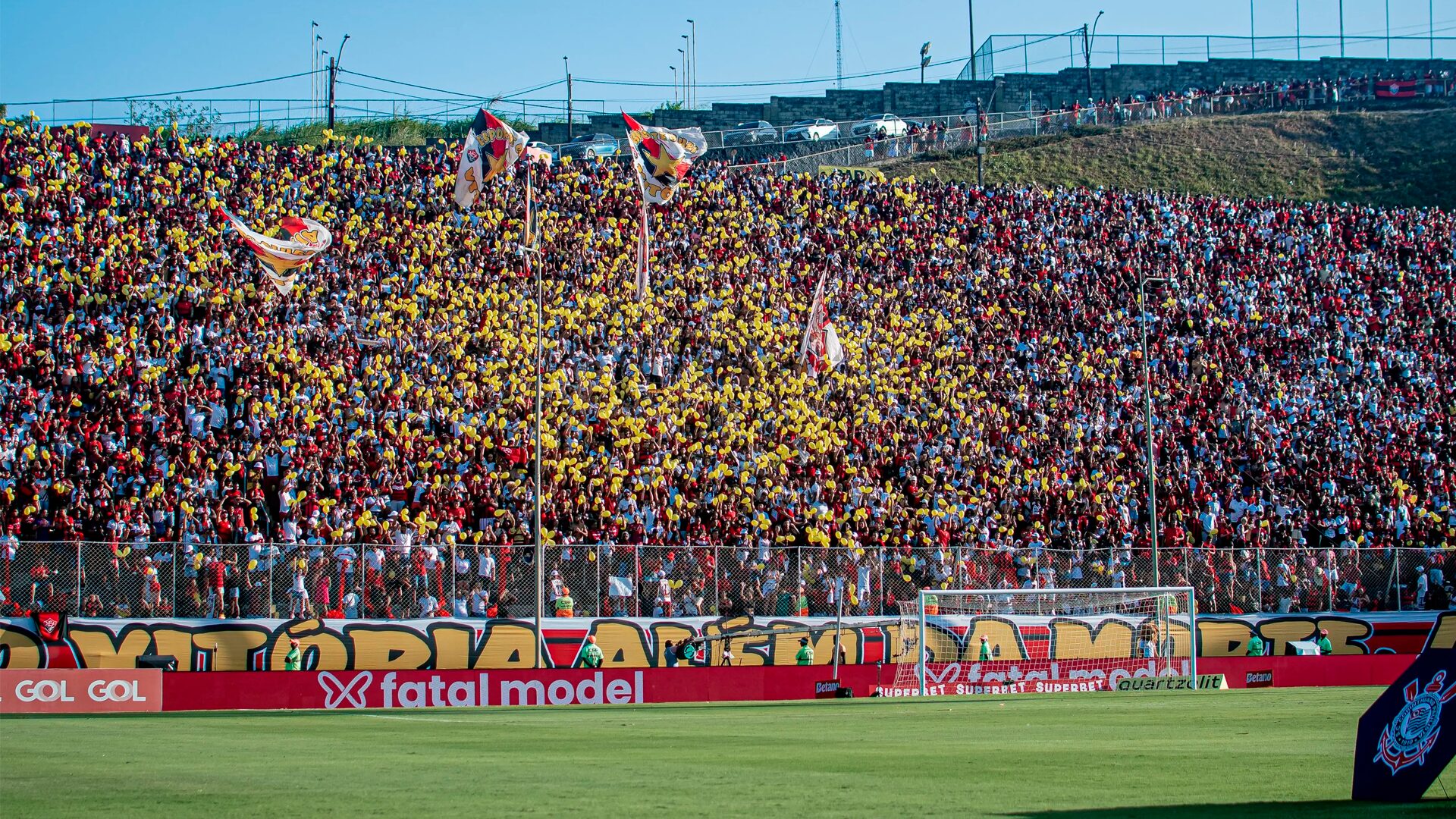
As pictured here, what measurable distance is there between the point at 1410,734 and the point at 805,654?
24.5 meters

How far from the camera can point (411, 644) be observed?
1213 inches

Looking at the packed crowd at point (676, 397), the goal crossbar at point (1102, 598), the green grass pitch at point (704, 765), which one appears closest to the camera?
the green grass pitch at point (704, 765)

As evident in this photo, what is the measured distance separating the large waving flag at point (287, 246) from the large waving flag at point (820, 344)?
41.0 ft

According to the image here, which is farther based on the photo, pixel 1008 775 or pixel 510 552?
pixel 510 552

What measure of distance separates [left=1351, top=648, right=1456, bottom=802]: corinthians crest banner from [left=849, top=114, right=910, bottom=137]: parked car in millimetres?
65017

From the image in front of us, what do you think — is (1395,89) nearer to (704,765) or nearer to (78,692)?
(78,692)

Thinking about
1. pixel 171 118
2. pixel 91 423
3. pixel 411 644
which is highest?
pixel 171 118

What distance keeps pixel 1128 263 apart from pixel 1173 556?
1759cm

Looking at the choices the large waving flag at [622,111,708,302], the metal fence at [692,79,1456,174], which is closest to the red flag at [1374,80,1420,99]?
the metal fence at [692,79,1456,174]

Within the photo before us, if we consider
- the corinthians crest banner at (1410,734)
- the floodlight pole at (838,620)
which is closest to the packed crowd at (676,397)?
the floodlight pole at (838,620)

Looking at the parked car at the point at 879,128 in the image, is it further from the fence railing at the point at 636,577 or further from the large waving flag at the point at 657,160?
the fence railing at the point at 636,577

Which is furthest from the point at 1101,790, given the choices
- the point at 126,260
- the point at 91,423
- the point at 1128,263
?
the point at 1128,263

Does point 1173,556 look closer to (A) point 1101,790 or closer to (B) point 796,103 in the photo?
(A) point 1101,790

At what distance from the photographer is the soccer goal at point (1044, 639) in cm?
3150
